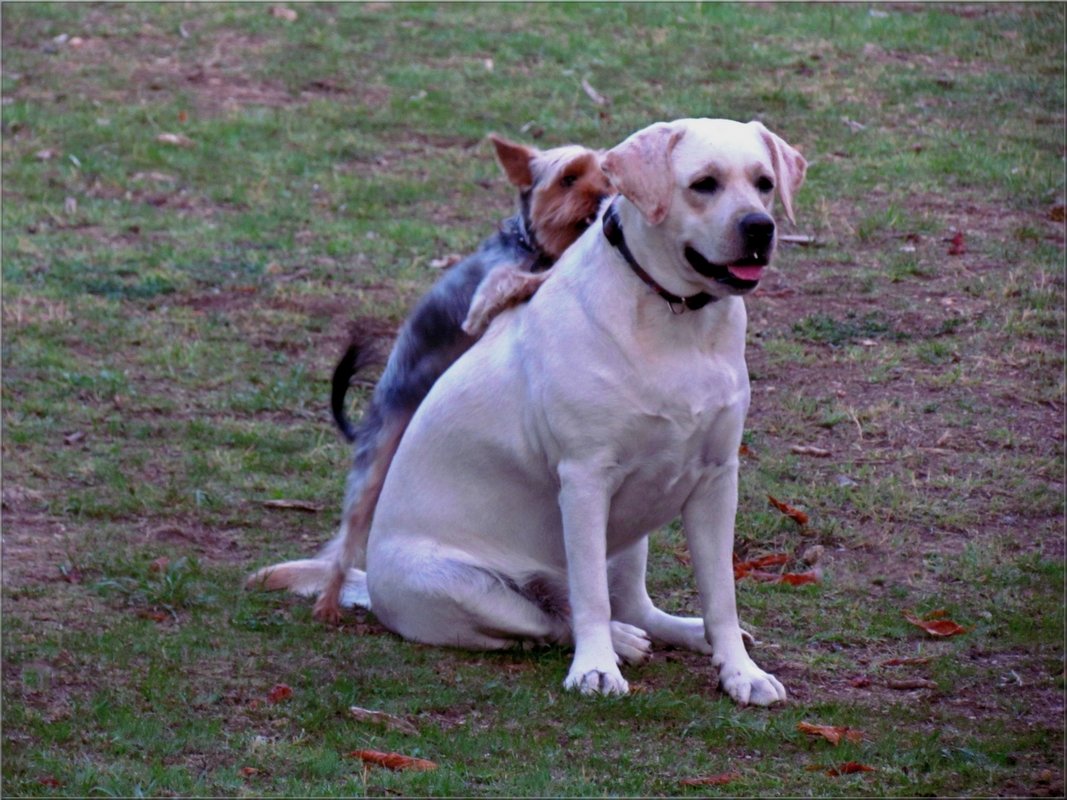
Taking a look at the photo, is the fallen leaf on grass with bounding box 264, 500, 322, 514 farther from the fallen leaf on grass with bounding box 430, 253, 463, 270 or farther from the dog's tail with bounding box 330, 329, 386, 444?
the fallen leaf on grass with bounding box 430, 253, 463, 270

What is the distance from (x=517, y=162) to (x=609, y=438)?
2.14 metres

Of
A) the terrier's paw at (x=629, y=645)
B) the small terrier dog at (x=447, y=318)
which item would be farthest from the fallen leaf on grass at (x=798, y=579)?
the small terrier dog at (x=447, y=318)

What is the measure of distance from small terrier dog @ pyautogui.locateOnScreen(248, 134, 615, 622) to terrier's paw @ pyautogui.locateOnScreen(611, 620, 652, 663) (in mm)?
1142

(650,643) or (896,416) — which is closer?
(650,643)

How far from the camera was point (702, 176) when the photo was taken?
445 cm

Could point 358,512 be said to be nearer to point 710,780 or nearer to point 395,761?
point 395,761

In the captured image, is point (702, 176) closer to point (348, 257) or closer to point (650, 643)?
point (650, 643)

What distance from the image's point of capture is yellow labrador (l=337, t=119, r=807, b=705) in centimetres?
449

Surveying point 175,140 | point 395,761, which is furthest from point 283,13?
point 395,761

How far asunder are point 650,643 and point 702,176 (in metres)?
1.62

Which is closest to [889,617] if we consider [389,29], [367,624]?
[367,624]

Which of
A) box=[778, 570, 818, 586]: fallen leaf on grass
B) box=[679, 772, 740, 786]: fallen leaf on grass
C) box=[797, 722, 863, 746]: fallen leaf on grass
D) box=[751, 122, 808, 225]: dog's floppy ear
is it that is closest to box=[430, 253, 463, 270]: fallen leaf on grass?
box=[778, 570, 818, 586]: fallen leaf on grass

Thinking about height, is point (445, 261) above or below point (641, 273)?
below

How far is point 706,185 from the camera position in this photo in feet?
14.6
